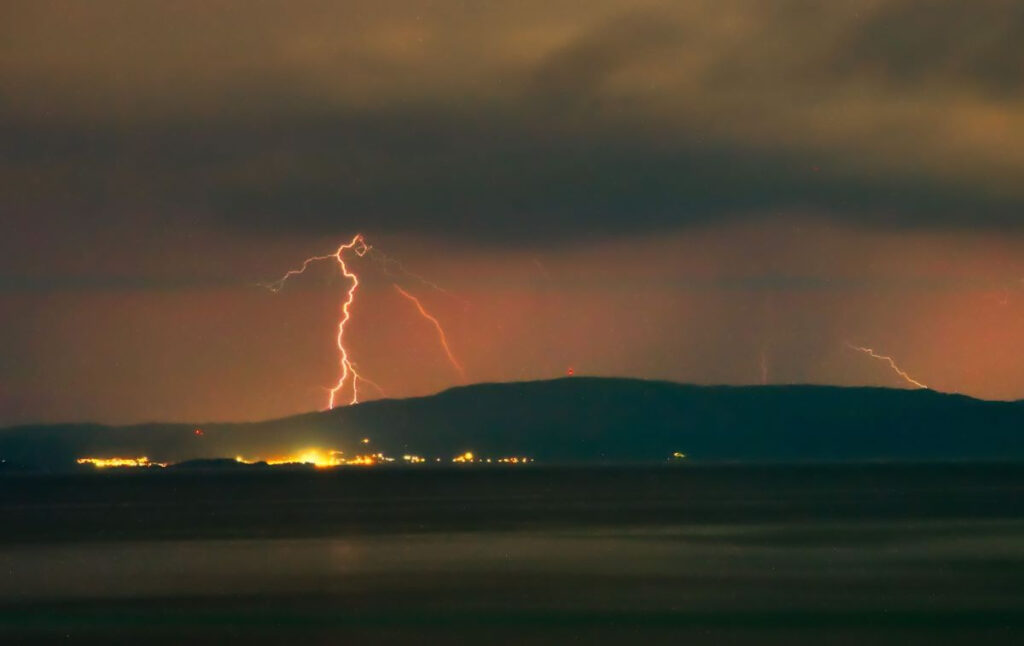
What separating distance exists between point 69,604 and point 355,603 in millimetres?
8025

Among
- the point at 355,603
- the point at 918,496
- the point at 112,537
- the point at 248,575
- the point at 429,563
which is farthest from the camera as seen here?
the point at 918,496

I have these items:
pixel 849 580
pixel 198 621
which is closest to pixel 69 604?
pixel 198 621

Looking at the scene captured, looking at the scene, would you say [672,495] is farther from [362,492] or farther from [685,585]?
[685,585]

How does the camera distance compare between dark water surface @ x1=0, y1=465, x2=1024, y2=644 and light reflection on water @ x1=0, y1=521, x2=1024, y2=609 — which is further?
light reflection on water @ x1=0, y1=521, x2=1024, y2=609

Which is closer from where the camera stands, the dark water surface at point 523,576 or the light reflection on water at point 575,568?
the dark water surface at point 523,576

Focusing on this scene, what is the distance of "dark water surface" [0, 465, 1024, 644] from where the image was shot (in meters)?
36.0

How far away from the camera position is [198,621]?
38.1 m

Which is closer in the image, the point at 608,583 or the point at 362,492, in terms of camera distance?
the point at 608,583

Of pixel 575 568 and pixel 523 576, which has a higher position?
pixel 575 568

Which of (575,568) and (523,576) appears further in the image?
(575,568)

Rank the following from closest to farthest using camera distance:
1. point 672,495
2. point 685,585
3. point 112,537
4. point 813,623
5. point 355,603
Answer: point 813,623 → point 355,603 → point 685,585 → point 112,537 → point 672,495

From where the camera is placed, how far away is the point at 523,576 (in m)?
49.8

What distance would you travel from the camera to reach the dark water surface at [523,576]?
36031 mm

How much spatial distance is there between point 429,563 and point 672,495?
8239 centimetres
